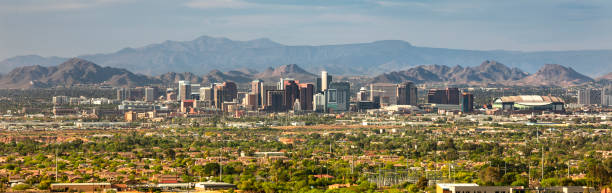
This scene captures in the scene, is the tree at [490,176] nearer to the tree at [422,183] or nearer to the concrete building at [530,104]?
the tree at [422,183]

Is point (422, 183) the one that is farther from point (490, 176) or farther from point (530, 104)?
point (530, 104)

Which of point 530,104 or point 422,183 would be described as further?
point 530,104

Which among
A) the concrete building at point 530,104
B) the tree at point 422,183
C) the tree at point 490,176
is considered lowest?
the tree at point 422,183

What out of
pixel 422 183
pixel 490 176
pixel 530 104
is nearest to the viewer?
pixel 422 183

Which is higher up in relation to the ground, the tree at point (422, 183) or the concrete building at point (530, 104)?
the concrete building at point (530, 104)

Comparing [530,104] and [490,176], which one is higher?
[530,104]

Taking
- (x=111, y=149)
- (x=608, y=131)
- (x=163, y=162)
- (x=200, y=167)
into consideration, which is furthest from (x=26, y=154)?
(x=608, y=131)

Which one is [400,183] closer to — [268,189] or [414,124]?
[268,189]

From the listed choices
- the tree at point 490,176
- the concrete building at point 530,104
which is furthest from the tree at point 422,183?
the concrete building at point 530,104

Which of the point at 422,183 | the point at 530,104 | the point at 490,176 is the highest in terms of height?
the point at 530,104

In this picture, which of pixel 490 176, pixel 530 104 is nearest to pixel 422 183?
pixel 490 176

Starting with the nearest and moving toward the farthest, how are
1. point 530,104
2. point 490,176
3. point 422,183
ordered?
point 422,183
point 490,176
point 530,104
